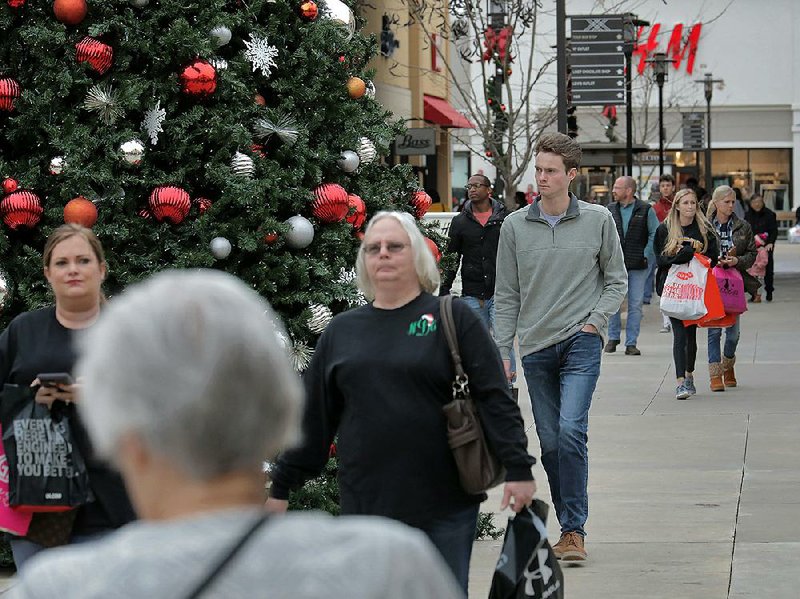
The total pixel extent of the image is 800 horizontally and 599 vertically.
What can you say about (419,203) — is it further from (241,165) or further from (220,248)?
(220,248)

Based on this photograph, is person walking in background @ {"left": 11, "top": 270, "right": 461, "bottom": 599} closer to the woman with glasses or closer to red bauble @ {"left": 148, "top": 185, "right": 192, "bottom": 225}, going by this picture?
the woman with glasses

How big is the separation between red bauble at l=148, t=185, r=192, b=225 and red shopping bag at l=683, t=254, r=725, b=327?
719 centimetres

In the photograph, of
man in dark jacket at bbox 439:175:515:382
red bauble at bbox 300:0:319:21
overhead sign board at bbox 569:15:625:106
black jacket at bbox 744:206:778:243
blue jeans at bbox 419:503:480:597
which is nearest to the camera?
blue jeans at bbox 419:503:480:597

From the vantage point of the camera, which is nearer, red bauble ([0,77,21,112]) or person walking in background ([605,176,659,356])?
red bauble ([0,77,21,112])

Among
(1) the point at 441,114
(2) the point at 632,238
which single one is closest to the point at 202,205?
(2) the point at 632,238

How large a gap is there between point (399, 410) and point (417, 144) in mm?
17829

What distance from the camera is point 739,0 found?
61938 millimetres

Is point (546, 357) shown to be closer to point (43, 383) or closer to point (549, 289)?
point (549, 289)

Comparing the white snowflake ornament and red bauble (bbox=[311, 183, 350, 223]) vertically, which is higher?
the white snowflake ornament

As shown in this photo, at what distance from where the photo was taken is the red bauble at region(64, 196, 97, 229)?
23.7 ft

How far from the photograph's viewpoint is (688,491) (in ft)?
30.1

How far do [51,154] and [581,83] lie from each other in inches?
457

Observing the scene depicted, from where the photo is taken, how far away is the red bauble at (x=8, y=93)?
7.37 meters

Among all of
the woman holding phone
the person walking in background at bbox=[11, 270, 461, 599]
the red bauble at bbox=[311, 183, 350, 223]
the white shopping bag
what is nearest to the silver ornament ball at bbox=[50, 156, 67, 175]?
the red bauble at bbox=[311, 183, 350, 223]
